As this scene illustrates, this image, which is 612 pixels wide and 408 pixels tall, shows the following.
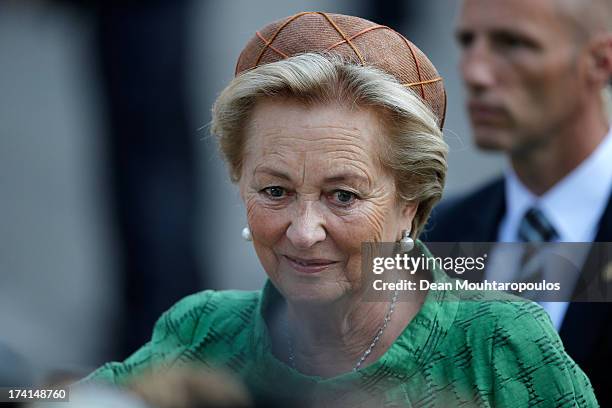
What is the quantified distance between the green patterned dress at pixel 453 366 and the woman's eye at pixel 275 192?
0.33 metres

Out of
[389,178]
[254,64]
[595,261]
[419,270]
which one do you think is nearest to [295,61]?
[254,64]

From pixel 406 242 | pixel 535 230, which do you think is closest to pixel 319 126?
pixel 406 242

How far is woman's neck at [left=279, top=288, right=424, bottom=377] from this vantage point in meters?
2.45

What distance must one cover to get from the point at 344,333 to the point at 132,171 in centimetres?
253

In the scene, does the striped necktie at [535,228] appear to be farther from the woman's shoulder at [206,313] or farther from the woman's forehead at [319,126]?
the woman's forehead at [319,126]

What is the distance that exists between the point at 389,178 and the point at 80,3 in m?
2.74

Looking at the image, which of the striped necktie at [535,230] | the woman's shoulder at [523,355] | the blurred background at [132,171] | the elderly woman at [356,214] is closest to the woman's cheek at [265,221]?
the elderly woman at [356,214]

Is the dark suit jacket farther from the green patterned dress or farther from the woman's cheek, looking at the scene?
the woman's cheek

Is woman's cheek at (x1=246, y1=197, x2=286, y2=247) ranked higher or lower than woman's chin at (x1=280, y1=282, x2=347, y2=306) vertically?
higher

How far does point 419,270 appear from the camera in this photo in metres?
2.47

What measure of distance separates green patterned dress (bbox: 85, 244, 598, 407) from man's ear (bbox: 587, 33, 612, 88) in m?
1.48

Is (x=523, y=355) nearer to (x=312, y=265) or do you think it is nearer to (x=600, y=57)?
(x=312, y=265)

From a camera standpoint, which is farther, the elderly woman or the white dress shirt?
the white dress shirt

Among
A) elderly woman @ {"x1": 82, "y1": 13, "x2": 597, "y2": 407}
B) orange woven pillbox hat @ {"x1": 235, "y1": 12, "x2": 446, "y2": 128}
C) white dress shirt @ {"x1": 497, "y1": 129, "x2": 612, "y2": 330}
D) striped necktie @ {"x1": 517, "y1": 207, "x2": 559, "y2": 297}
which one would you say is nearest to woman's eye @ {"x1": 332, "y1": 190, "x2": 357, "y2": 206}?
elderly woman @ {"x1": 82, "y1": 13, "x2": 597, "y2": 407}
